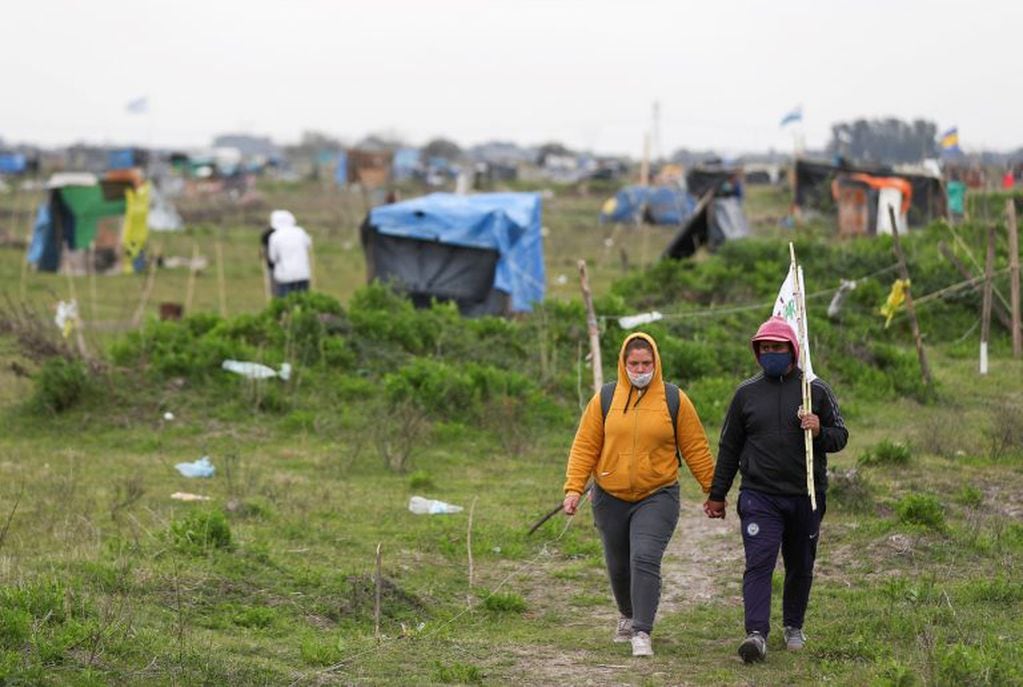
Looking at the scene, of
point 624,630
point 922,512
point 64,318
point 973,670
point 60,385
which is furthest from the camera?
point 64,318

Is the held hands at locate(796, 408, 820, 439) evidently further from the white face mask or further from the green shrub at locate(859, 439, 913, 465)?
the green shrub at locate(859, 439, 913, 465)

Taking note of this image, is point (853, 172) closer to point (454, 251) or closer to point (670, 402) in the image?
point (454, 251)

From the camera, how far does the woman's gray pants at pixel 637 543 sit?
266 inches

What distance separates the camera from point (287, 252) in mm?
17500

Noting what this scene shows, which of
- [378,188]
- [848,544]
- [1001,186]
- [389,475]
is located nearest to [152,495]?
[389,475]

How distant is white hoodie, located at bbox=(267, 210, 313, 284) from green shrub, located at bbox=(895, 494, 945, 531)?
9.97 meters

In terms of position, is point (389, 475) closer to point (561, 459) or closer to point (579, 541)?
point (561, 459)

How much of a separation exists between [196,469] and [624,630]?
18.3ft

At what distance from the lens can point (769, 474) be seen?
664cm

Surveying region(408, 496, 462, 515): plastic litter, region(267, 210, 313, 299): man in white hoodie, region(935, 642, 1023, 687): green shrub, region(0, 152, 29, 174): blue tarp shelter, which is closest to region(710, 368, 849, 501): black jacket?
region(935, 642, 1023, 687): green shrub

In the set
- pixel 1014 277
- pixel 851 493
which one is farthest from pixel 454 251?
pixel 851 493

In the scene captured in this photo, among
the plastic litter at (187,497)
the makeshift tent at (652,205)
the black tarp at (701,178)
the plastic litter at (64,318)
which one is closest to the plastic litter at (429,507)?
the plastic litter at (187,497)

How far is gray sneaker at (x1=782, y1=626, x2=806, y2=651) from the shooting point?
6727 mm

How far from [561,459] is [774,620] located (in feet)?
17.2
